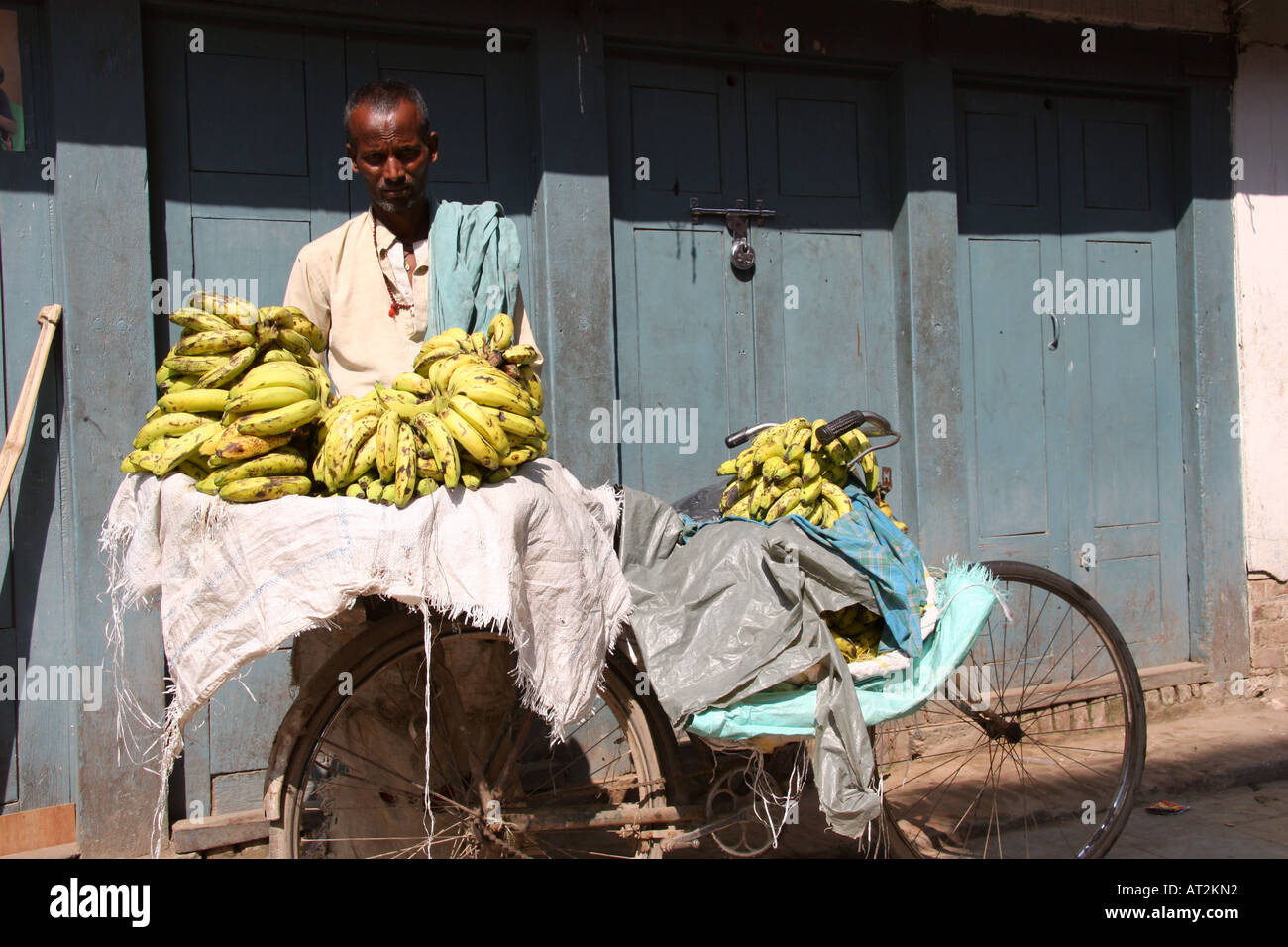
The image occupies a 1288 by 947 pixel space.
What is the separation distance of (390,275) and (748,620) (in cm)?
144

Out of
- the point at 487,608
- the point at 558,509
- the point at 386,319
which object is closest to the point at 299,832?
the point at 487,608

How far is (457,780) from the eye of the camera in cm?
249

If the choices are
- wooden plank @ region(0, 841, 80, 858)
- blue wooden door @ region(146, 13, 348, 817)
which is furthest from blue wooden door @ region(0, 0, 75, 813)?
blue wooden door @ region(146, 13, 348, 817)

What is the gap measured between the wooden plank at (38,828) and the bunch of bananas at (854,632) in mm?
2897

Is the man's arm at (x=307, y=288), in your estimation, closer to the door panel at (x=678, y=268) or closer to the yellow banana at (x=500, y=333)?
the yellow banana at (x=500, y=333)

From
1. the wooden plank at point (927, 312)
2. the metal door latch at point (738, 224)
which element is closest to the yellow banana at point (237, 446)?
the metal door latch at point (738, 224)

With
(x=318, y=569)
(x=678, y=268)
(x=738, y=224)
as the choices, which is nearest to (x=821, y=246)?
(x=738, y=224)

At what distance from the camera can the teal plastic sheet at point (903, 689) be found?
2.39m

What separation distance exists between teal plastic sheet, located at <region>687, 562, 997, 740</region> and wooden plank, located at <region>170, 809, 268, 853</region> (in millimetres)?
2018

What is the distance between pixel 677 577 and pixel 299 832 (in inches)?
44.7

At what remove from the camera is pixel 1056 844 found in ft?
11.5

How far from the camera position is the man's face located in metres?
2.57

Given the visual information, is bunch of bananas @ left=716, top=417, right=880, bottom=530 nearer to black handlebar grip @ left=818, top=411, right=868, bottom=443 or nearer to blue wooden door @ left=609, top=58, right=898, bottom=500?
black handlebar grip @ left=818, top=411, right=868, bottom=443

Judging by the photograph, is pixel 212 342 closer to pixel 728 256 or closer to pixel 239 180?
pixel 239 180
